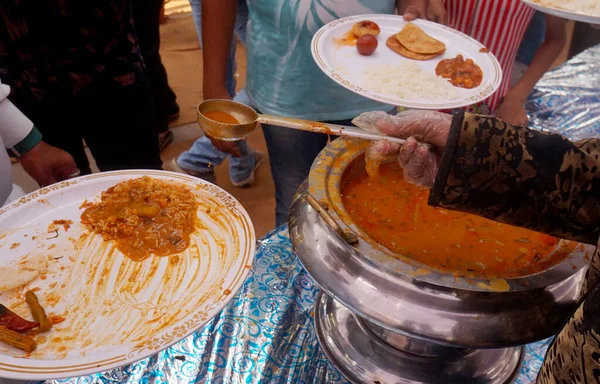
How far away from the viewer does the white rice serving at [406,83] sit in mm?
1641

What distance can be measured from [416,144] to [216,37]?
48.7 inches

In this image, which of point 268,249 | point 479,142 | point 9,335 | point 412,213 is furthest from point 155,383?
point 479,142

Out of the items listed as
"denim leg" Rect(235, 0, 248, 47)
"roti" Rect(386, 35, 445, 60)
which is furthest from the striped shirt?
"denim leg" Rect(235, 0, 248, 47)

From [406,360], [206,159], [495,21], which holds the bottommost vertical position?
[206,159]

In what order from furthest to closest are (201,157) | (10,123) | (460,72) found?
(201,157), (460,72), (10,123)

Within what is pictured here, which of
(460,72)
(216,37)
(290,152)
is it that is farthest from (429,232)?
(216,37)

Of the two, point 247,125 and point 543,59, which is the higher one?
point 247,125

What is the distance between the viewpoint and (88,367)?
843mm

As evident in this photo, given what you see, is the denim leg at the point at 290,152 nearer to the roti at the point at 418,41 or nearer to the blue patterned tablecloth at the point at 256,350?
the roti at the point at 418,41

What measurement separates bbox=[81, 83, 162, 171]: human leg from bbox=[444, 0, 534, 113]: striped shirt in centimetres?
160

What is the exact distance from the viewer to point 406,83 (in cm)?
170

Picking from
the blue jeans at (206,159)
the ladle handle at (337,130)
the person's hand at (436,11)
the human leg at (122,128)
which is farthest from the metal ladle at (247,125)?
the blue jeans at (206,159)

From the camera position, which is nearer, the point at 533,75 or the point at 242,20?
the point at 533,75

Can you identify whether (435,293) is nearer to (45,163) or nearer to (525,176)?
(525,176)
